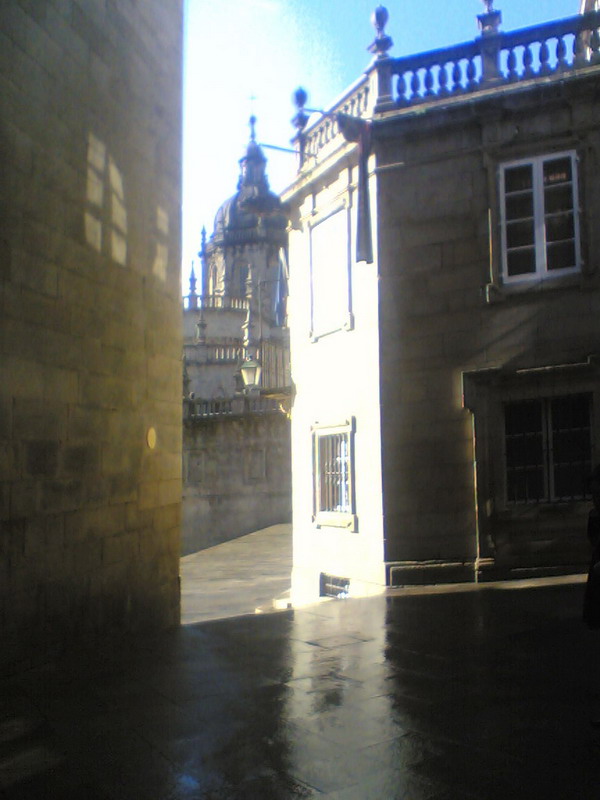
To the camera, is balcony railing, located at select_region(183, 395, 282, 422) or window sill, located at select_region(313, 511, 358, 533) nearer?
window sill, located at select_region(313, 511, 358, 533)

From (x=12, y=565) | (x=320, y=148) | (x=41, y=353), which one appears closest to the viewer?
(x=12, y=565)

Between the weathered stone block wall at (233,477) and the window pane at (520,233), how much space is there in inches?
704

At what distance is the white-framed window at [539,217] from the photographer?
1130cm

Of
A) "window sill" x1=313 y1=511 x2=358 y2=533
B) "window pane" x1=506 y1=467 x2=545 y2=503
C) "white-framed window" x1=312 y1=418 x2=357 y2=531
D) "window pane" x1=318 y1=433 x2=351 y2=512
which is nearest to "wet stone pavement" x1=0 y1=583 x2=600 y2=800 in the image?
"window pane" x1=506 y1=467 x2=545 y2=503

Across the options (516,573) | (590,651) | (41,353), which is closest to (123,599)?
(41,353)

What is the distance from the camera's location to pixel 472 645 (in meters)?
6.57

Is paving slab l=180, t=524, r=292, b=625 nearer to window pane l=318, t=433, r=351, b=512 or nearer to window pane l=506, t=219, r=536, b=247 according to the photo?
window pane l=318, t=433, r=351, b=512

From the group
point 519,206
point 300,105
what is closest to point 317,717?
point 519,206

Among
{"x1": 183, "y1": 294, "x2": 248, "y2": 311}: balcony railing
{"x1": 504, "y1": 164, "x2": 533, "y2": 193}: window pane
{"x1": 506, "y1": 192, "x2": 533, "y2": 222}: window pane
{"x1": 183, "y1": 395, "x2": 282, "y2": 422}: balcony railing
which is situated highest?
{"x1": 183, "y1": 294, "x2": 248, "y2": 311}: balcony railing

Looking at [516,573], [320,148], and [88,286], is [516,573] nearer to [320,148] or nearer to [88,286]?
[88,286]

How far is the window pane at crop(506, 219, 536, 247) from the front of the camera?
11.5 m

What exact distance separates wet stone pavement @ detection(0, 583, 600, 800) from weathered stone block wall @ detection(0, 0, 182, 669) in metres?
0.73

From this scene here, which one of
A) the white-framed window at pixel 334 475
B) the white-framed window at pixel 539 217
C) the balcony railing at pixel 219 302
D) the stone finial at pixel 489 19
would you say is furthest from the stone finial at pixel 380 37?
the balcony railing at pixel 219 302

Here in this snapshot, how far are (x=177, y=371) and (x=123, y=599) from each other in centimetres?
258
